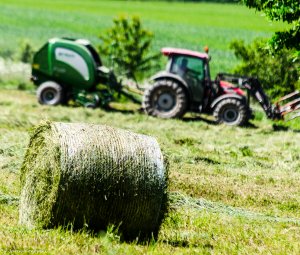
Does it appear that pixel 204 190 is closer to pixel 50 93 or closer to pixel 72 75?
pixel 72 75

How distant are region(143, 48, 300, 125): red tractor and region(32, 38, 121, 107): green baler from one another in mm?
1436

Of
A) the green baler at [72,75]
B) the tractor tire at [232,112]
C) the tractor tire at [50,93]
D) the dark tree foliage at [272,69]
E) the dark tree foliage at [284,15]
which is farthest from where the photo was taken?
the dark tree foliage at [272,69]

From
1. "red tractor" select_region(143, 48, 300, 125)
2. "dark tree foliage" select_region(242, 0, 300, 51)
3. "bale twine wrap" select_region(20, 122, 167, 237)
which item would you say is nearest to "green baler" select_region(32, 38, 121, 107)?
"red tractor" select_region(143, 48, 300, 125)

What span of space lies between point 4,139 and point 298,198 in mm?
5458

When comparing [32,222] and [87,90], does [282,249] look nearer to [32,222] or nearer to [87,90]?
[32,222]

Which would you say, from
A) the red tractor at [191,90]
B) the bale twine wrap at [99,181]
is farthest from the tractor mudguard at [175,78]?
the bale twine wrap at [99,181]

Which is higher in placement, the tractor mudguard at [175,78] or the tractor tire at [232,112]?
the tractor mudguard at [175,78]

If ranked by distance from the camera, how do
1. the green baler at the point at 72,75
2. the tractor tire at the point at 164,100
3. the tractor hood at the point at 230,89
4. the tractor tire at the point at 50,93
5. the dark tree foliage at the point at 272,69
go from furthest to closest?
1. the dark tree foliage at the point at 272,69
2. the tractor tire at the point at 50,93
3. the green baler at the point at 72,75
4. the tractor hood at the point at 230,89
5. the tractor tire at the point at 164,100

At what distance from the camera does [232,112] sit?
1764 cm

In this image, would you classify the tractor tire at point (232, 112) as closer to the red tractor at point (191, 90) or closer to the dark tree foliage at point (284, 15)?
the red tractor at point (191, 90)

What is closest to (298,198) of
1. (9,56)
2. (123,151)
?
(123,151)

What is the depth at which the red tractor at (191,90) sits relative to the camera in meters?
17.9

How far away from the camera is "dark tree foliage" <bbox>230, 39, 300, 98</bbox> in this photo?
2014 cm

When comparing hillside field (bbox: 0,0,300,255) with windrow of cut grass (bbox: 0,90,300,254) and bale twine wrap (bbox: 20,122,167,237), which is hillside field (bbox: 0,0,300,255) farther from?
bale twine wrap (bbox: 20,122,167,237)
